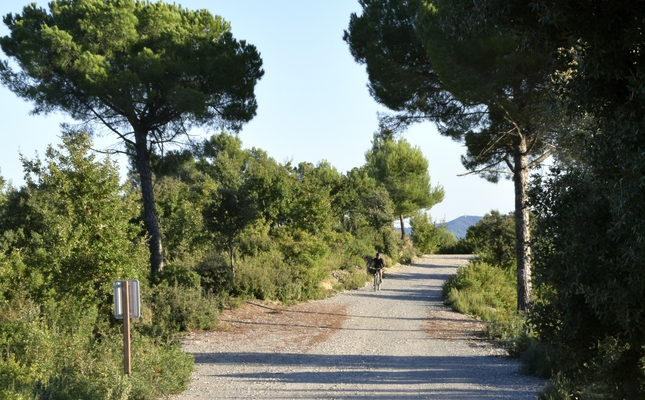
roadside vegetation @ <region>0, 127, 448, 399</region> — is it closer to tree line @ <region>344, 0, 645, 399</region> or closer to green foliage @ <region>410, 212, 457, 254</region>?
tree line @ <region>344, 0, 645, 399</region>

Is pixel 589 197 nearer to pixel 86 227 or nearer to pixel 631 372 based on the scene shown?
pixel 631 372

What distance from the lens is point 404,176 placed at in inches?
2319

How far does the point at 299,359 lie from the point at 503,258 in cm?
1972

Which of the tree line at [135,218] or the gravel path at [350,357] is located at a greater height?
the tree line at [135,218]

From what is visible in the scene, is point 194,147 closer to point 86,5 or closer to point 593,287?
point 86,5

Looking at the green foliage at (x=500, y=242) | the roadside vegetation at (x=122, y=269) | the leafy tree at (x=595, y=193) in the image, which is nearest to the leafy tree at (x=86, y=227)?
the roadside vegetation at (x=122, y=269)

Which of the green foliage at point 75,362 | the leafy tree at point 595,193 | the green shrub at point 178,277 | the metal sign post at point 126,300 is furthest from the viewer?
the green shrub at point 178,277

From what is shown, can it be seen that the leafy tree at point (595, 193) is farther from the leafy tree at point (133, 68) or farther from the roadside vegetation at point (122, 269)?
the leafy tree at point (133, 68)

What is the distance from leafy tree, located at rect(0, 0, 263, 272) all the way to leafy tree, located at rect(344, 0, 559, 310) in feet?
15.3

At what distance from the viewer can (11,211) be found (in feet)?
70.3

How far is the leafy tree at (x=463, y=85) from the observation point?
12.6 metres

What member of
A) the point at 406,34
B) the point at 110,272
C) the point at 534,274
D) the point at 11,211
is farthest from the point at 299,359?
the point at 11,211

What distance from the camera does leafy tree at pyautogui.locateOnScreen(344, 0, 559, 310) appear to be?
497 inches

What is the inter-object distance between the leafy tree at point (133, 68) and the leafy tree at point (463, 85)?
4.66 meters
